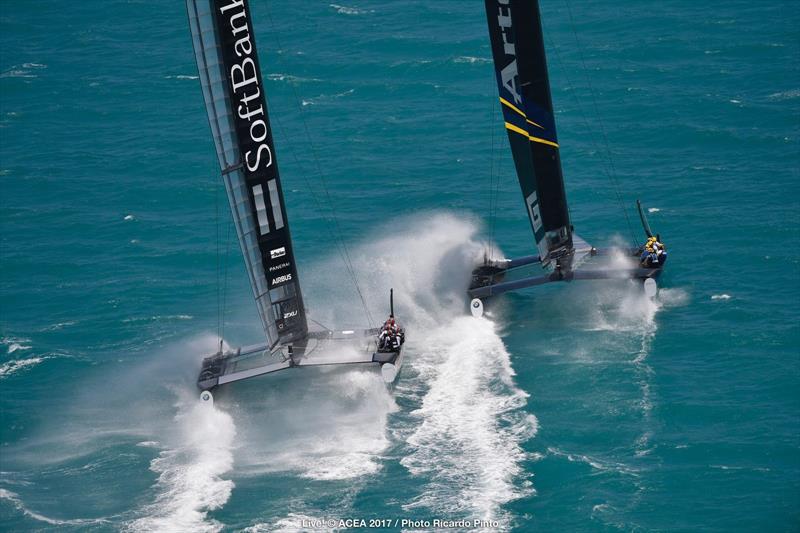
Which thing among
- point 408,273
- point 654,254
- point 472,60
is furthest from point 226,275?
point 472,60

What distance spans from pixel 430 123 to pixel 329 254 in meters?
17.2

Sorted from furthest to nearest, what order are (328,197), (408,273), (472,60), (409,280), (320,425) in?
1. (472,60)
2. (328,197)
3. (408,273)
4. (409,280)
5. (320,425)

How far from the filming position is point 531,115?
202 ft

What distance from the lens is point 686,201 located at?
231 feet

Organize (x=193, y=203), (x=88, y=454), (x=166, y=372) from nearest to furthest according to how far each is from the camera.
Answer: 1. (x=88, y=454)
2. (x=166, y=372)
3. (x=193, y=203)

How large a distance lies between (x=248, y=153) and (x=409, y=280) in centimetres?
1529

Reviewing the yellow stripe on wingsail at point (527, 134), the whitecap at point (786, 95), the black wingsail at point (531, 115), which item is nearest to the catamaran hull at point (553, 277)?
the black wingsail at point (531, 115)

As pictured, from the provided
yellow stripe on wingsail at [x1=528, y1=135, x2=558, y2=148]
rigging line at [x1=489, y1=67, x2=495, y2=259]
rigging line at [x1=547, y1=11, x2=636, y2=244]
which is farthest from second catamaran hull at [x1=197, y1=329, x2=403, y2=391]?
rigging line at [x1=547, y1=11, x2=636, y2=244]

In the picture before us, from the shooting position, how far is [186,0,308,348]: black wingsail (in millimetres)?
49562

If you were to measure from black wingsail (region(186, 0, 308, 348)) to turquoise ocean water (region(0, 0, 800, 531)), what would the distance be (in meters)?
4.31

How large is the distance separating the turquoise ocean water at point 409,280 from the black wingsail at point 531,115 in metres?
3.73

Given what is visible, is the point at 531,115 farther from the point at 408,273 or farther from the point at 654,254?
the point at 408,273

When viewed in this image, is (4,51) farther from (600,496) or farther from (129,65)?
(600,496)

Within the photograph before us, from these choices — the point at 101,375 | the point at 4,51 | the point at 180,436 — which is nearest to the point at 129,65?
the point at 4,51
